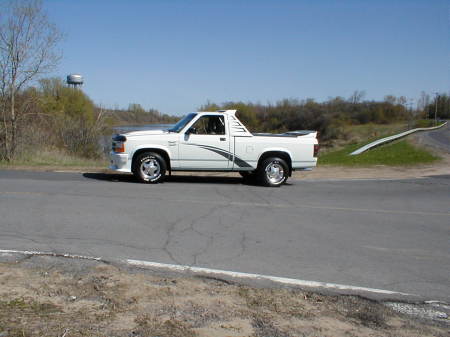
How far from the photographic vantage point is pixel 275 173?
41.9ft

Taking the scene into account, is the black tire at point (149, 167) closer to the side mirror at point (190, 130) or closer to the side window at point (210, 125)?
the side mirror at point (190, 130)

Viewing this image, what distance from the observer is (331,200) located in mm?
10617

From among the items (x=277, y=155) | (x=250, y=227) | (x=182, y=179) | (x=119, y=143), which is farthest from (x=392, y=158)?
(x=250, y=227)

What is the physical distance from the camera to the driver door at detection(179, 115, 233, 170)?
1246 cm

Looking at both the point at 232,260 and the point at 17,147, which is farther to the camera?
the point at 17,147

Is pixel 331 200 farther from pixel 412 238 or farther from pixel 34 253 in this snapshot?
pixel 34 253

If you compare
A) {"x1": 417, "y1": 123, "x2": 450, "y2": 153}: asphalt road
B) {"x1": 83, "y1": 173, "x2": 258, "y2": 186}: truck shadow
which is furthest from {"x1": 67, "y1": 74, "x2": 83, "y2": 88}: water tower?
{"x1": 83, "y1": 173, "x2": 258, "y2": 186}: truck shadow

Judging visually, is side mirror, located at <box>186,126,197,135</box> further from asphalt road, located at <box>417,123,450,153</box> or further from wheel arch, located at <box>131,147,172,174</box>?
asphalt road, located at <box>417,123,450,153</box>

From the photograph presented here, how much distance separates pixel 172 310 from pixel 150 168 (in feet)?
27.2

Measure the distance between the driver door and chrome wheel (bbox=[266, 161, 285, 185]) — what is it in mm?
1089

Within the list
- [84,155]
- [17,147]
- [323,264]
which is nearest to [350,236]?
[323,264]

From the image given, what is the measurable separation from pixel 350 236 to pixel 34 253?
15.1 ft

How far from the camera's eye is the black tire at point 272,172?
41.8ft

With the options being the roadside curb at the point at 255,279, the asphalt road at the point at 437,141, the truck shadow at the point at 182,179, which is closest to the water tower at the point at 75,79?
the asphalt road at the point at 437,141
